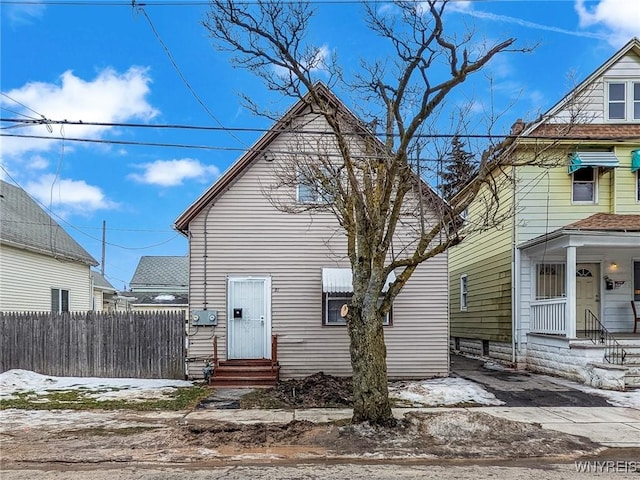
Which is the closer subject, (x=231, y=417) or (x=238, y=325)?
(x=231, y=417)

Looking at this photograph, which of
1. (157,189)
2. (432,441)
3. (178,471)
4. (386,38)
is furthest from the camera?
(157,189)

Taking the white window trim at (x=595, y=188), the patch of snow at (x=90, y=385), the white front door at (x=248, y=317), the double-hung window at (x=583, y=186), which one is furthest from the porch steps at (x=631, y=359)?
the patch of snow at (x=90, y=385)

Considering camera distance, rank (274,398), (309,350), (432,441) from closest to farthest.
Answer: (432,441)
(274,398)
(309,350)

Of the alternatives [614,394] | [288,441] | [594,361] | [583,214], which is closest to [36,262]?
[288,441]

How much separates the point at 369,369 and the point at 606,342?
7.95 meters

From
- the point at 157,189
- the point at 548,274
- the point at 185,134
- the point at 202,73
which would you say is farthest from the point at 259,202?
the point at 157,189

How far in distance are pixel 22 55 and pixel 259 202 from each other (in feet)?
20.2

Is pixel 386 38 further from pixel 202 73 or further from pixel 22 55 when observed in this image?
pixel 22 55

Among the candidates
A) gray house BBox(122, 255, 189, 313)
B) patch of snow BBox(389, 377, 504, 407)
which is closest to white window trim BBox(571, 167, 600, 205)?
patch of snow BBox(389, 377, 504, 407)

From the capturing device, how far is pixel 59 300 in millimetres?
20094

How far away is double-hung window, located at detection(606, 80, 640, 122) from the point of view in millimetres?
14438

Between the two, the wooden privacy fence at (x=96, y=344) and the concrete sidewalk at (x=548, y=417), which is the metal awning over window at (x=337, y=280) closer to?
the concrete sidewalk at (x=548, y=417)

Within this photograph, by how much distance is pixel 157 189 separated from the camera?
26.1 meters

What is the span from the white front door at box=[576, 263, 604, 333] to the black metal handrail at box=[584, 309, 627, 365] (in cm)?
19
